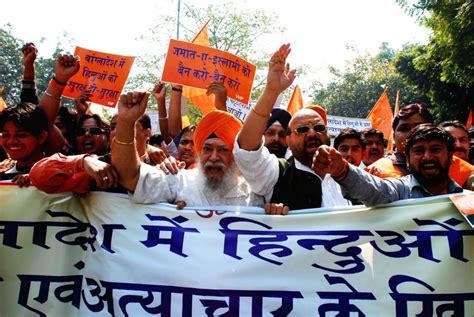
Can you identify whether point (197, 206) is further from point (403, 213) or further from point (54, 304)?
point (403, 213)

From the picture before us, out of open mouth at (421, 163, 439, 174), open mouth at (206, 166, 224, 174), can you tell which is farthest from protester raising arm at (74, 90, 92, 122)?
open mouth at (421, 163, 439, 174)

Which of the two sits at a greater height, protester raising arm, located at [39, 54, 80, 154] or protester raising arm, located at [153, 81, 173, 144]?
protester raising arm, located at [153, 81, 173, 144]

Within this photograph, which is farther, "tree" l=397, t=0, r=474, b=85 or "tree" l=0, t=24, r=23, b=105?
"tree" l=0, t=24, r=23, b=105

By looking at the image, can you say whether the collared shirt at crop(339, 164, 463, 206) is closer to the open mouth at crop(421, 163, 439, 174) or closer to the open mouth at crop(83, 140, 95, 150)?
the open mouth at crop(421, 163, 439, 174)

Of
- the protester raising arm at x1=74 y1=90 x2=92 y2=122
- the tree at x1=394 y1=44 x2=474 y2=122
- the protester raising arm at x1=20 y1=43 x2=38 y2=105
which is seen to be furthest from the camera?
the tree at x1=394 y1=44 x2=474 y2=122

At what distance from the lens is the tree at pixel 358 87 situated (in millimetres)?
41531

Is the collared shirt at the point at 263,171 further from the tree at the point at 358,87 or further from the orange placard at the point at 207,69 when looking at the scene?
the tree at the point at 358,87

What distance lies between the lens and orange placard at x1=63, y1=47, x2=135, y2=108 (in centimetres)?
543

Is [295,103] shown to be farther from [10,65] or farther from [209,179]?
[10,65]

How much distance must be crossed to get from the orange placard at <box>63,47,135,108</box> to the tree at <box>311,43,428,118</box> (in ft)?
124

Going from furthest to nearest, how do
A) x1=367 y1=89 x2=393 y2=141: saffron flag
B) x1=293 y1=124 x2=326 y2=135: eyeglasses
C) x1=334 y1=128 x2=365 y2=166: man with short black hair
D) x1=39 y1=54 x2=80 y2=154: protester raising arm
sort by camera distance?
x1=367 y1=89 x2=393 y2=141: saffron flag, x1=334 y1=128 x2=365 y2=166: man with short black hair, x1=39 y1=54 x2=80 y2=154: protester raising arm, x1=293 y1=124 x2=326 y2=135: eyeglasses

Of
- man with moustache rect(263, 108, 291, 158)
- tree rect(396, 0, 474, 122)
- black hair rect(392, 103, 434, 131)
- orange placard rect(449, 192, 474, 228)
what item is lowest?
orange placard rect(449, 192, 474, 228)

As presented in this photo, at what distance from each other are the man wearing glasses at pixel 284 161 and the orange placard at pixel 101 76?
282cm

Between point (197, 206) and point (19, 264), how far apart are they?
108 centimetres
